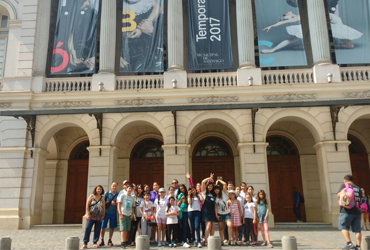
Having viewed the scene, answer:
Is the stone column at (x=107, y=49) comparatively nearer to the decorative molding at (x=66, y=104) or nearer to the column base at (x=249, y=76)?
the decorative molding at (x=66, y=104)

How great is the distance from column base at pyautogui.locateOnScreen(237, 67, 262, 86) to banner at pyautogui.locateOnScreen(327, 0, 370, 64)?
13.6 feet

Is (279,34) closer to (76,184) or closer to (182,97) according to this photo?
(182,97)

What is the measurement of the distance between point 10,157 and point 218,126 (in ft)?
37.2

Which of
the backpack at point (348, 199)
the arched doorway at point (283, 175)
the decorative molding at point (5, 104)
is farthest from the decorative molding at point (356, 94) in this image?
the decorative molding at point (5, 104)

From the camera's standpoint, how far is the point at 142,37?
1817 centimetres

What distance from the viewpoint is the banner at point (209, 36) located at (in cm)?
1775

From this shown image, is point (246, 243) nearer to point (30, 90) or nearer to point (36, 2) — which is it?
point (30, 90)

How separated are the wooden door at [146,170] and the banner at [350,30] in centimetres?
1149

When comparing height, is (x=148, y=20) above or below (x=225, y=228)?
above

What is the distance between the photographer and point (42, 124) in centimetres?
1728

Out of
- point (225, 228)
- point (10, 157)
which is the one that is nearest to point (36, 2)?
point (10, 157)

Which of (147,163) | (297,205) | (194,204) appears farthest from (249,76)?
(194,204)

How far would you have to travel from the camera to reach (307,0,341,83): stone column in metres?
17.2

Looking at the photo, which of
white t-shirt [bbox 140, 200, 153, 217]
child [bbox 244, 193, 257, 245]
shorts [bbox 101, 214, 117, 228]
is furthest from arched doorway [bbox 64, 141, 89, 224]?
child [bbox 244, 193, 257, 245]
